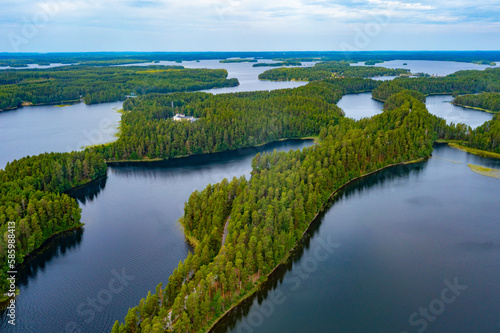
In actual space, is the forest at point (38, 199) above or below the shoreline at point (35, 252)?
above

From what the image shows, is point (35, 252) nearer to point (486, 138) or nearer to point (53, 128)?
point (53, 128)

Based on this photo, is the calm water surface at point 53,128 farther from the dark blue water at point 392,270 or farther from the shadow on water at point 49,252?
the dark blue water at point 392,270

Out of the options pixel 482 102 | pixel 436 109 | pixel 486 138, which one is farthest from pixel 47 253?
pixel 482 102

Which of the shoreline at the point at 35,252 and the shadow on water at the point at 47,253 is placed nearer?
the shoreline at the point at 35,252

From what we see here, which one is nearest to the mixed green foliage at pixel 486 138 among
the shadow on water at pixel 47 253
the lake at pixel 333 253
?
the lake at pixel 333 253

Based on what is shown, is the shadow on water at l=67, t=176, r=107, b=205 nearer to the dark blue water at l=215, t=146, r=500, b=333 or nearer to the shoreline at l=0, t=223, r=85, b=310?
the shoreline at l=0, t=223, r=85, b=310

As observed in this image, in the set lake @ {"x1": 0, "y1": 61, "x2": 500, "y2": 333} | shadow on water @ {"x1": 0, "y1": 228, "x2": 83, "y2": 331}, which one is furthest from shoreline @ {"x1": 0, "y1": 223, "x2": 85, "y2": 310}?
lake @ {"x1": 0, "y1": 61, "x2": 500, "y2": 333}

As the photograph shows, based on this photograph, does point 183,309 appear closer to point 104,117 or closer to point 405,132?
point 405,132
